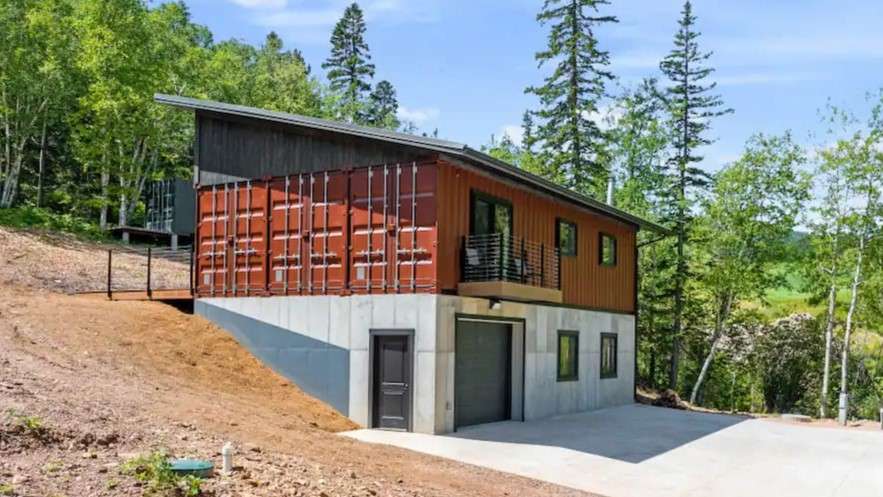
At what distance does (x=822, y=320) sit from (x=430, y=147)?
989 inches

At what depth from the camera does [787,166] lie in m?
29.9

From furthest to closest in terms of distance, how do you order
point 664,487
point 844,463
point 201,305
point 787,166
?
point 787,166 < point 201,305 < point 844,463 < point 664,487

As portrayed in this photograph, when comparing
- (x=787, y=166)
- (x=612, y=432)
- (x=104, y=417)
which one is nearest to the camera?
(x=104, y=417)

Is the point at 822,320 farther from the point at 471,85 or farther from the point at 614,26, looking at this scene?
the point at 471,85

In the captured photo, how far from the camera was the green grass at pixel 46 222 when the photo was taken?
98.8 feet

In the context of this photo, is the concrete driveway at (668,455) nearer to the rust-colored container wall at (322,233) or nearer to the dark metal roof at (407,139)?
the rust-colored container wall at (322,233)

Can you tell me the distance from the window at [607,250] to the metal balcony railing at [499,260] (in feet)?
16.8

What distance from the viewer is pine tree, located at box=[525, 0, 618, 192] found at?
36.5 metres

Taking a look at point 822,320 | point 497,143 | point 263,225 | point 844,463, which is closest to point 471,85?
point 497,143

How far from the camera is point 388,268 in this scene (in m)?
15.2

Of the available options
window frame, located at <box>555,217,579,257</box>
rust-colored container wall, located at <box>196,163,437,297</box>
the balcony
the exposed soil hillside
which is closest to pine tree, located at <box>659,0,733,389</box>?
window frame, located at <box>555,217,579,257</box>

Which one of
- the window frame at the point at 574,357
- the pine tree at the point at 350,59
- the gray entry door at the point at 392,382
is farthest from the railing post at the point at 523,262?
the pine tree at the point at 350,59

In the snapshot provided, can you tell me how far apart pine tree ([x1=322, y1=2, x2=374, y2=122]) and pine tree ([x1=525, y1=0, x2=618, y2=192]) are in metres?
18.1

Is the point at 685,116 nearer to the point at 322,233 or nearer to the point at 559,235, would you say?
the point at 559,235
